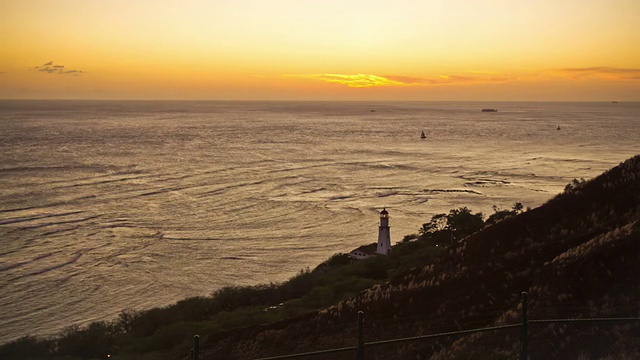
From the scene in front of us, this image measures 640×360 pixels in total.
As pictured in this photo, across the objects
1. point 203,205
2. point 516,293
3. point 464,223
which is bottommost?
point 203,205

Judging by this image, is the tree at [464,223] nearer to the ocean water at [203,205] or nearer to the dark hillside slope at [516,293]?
the ocean water at [203,205]

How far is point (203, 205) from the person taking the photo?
53.9 metres

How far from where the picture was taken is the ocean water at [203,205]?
33.7 meters

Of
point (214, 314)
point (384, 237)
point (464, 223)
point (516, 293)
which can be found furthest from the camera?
point (464, 223)

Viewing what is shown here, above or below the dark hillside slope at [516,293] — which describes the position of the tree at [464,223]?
below

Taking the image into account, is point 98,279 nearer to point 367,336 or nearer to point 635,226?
point 367,336

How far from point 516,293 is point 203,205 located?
40707 mm

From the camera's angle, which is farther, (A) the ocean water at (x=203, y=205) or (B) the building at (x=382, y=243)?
(B) the building at (x=382, y=243)

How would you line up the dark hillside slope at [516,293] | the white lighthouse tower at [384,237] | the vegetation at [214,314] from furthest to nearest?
the white lighthouse tower at [384,237] → the vegetation at [214,314] → the dark hillside slope at [516,293]

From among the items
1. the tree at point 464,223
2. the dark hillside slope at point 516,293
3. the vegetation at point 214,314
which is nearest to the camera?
the dark hillside slope at point 516,293

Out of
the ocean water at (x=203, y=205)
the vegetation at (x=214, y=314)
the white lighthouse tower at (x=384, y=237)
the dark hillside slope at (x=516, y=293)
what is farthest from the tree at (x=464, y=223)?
the dark hillside slope at (x=516, y=293)

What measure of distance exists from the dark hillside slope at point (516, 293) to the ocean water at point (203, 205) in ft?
47.4

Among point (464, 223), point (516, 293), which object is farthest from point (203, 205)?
point (516, 293)

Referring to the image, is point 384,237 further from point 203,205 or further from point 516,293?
point 203,205
